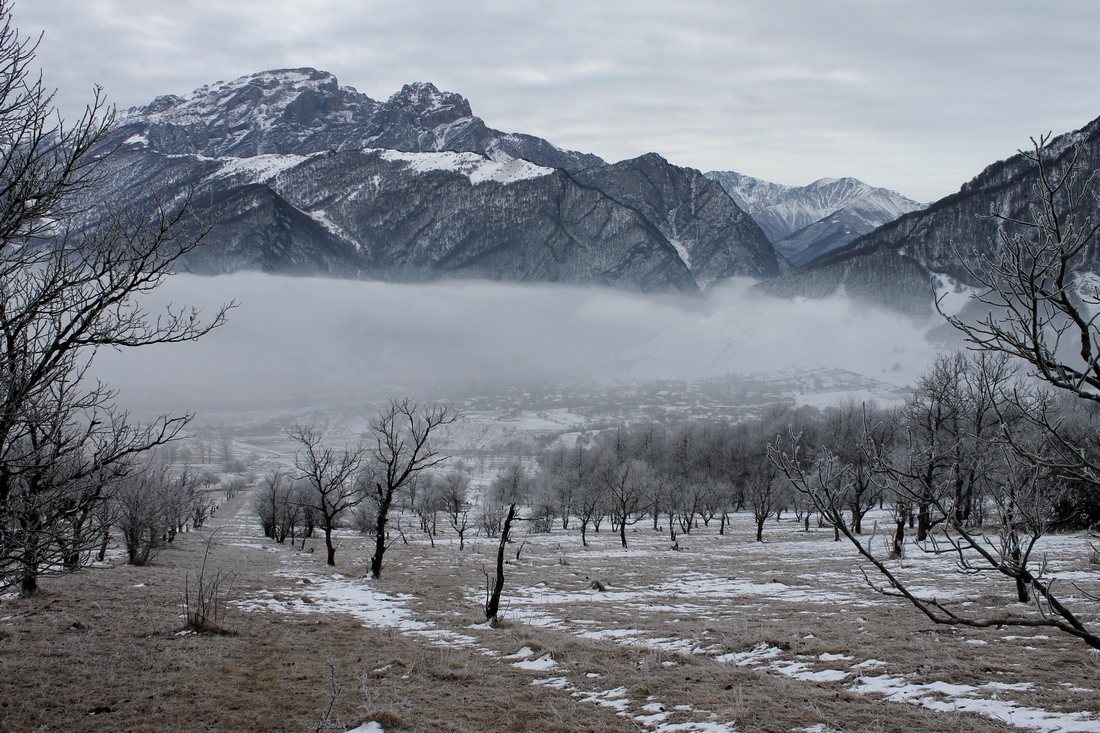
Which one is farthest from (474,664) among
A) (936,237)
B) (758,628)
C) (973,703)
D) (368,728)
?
(936,237)

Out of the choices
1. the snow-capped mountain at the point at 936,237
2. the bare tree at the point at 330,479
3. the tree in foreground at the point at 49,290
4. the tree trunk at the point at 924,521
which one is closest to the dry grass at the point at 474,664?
the tree trunk at the point at 924,521

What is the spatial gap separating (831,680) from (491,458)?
584 ft

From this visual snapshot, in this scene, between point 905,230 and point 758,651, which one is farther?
point 905,230

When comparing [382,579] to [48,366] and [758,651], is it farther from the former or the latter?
[48,366]

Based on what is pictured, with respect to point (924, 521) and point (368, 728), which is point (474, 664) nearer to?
point (368, 728)

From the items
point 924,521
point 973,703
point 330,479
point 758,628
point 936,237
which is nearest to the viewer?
point 973,703

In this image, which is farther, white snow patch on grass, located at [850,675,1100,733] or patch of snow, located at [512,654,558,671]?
patch of snow, located at [512,654,558,671]

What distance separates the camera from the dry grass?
8.46m

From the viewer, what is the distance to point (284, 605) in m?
17.7

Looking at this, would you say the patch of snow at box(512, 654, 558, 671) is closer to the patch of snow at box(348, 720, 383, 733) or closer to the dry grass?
the dry grass

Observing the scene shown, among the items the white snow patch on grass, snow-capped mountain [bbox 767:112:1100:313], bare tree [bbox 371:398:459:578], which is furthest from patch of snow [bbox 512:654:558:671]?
snow-capped mountain [bbox 767:112:1100:313]

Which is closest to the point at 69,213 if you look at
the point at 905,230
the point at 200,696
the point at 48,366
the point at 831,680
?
the point at 48,366

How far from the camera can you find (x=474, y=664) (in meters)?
11.5

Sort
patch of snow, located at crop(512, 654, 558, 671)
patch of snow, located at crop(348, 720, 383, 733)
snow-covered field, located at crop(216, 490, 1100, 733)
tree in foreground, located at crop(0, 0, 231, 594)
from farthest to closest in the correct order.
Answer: patch of snow, located at crop(512, 654, 558, 671)
snow-covered field, located at crop(216, 490, 1100, 733)
patch of snow, located at crop(348, 720, 383, 733)
tree in foreground, located at crop(0, 0, 231, 594)
